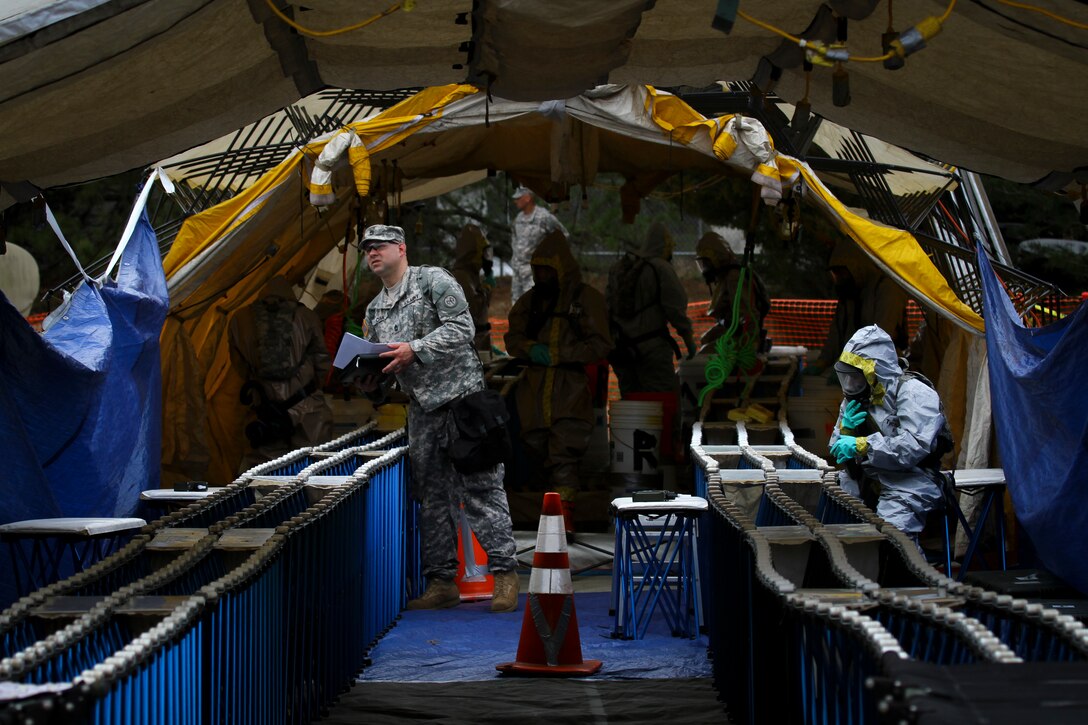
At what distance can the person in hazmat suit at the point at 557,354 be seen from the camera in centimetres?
1144

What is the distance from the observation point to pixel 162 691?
3.60 meters

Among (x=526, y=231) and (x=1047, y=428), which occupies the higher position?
(x=526, y=231)

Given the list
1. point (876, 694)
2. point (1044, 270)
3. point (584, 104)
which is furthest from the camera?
point (1044, 270)

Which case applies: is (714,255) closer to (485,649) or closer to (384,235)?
(384,235)

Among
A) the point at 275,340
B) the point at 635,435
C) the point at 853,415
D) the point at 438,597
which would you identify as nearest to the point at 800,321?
the point at 635,435

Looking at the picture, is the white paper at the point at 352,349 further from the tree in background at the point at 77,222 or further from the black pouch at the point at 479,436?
the tree in background at the point at 77,222

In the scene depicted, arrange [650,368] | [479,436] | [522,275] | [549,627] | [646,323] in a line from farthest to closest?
1. [522,275]
2. [646,323]
3. [650,368]
4. [479,436]
5. [549,627]

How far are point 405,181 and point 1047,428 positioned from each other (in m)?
7.15

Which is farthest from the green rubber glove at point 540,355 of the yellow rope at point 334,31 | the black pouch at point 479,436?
the yellow rope at point 334,31

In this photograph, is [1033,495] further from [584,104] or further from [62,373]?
[62,373]

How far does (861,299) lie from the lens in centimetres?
1240

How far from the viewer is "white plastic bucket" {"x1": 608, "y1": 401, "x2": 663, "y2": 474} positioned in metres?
11.5

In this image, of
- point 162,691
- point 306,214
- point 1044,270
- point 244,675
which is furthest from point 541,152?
point 162,691

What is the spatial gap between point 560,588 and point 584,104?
12.7 ft
